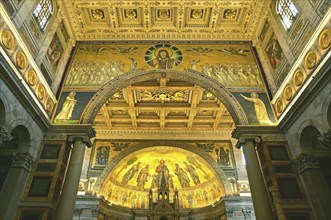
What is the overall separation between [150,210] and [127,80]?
38.6ft

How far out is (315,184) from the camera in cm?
962

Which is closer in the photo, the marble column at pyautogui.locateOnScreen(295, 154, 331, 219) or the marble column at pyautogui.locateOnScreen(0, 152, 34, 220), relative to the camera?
the marble column at pyautogui.locateOnScreen(295, 154, 331, 219)

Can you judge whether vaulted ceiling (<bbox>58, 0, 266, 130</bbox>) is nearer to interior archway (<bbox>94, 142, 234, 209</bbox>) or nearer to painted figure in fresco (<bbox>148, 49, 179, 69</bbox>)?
painted figure in fresco (<bbox>148, 49, 179, 69</bbox>)

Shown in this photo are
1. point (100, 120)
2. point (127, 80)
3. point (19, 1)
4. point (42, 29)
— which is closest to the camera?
point (19, 1)

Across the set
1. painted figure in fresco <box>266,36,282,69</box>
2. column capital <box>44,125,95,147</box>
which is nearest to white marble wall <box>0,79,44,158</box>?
column capital <box>44,125,95,147</box>

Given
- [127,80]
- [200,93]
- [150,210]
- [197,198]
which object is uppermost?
[200,93]

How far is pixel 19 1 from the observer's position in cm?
970

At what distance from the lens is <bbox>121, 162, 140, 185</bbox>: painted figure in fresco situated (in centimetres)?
2294

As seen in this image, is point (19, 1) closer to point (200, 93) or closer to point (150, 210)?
point (200, 93)

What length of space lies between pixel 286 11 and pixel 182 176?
16682 millimetres

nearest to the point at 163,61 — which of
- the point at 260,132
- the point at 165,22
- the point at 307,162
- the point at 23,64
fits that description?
the point at 165,22

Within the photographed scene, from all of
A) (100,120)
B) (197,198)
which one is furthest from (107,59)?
(197,198)

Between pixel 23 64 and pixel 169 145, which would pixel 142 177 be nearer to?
pixel 169 145

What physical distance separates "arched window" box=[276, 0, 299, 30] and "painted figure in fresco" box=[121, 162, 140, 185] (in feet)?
54.4
